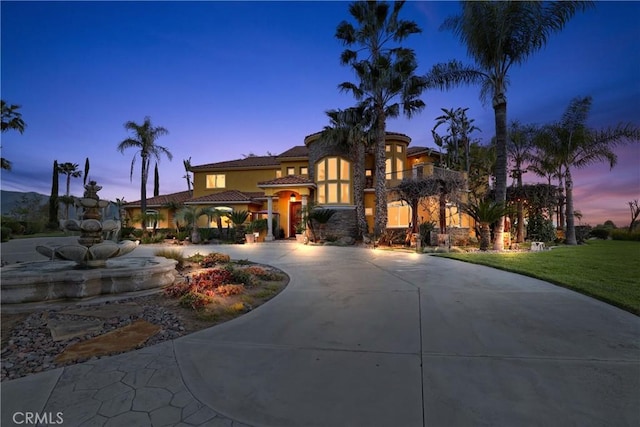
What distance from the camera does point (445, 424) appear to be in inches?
77.8

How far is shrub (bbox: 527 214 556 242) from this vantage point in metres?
19.3

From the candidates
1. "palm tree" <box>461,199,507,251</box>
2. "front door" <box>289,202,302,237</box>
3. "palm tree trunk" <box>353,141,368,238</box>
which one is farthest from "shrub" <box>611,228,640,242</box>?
"front door" <box>289,202,302,237</box>

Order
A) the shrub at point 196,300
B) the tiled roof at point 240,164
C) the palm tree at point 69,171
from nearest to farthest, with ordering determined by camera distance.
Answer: the shrub at point 196,300 → the tiled roof at point 240,164 → the palm tree at point 69,171

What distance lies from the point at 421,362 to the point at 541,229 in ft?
72.2

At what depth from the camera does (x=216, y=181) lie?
27531 mm

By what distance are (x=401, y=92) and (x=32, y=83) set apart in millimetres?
18509

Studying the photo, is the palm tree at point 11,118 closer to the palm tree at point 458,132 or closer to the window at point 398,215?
the window at point 398,215

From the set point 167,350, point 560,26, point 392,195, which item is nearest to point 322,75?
point 392,195

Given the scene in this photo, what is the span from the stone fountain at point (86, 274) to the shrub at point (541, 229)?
2289 cm

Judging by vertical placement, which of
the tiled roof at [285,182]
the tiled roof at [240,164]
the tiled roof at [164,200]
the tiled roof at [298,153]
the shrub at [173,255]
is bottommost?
the shrub at [173,255]

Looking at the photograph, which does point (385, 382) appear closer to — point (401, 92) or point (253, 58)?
point (253, 58)

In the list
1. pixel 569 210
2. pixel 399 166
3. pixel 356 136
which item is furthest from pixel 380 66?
pixel 569 210

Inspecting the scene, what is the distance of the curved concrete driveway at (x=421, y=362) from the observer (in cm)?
212

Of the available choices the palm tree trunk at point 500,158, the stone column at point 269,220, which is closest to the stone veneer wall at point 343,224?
the stone column at point 269,220
